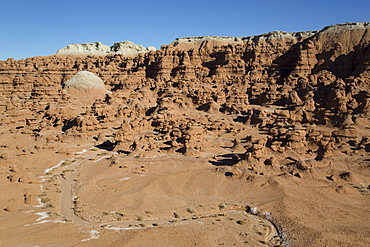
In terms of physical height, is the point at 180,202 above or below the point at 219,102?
below

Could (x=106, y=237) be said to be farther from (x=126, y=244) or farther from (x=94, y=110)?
(x=94, y=110)

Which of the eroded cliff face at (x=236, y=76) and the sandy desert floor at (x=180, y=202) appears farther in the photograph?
the eroded cliff face at (x=236, y=76)

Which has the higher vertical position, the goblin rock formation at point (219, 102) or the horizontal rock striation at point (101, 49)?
the horizontal rock striation at point (101, 49)

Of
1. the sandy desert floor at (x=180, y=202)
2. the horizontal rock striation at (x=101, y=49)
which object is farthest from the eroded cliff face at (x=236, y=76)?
the sandy desert floor at (x=180, y=202)

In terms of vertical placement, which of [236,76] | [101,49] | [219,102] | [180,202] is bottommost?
[180,202]

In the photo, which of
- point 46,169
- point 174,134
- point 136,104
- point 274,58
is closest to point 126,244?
point 46,169

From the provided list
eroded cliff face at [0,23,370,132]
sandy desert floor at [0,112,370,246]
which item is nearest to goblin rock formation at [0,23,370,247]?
eroded cliff face at [0,23,370,132]

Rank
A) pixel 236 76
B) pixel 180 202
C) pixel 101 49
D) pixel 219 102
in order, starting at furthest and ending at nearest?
pixel 101 49, pixel 236 76, pixel 219 102, pixel 180 202

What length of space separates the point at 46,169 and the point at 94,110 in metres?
18.7

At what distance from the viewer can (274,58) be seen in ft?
193

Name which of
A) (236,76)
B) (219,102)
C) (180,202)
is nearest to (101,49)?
(236,76)

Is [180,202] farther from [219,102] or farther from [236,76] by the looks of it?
[236,76]

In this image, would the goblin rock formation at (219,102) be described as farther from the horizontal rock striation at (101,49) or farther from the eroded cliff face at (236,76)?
the horizontal rock striation at (101,49)

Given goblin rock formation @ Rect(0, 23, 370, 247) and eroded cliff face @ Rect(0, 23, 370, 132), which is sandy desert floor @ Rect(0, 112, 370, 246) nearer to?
goblin rock formation @ Rect(0, 23, 370, 247)
